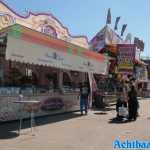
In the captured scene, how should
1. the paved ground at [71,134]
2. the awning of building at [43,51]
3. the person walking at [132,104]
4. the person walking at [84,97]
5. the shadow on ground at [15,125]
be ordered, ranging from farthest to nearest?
the person walking at [84,97]
the person walking at [132,104]
the awning of building at [43,51]
the shadow on ground at [15,125]
the paved ground at [71,134]

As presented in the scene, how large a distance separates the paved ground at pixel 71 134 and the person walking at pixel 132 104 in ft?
2.84

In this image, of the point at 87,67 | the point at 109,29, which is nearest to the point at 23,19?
the point at 87,67

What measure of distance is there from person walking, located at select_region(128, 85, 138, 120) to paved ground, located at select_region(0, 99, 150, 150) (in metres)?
0.87

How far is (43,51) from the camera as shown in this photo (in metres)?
14.3

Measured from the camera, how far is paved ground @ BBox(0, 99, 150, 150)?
10.0 meters

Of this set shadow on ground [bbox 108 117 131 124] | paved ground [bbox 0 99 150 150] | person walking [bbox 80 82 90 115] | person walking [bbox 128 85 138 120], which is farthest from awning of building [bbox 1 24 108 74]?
shadow on ground [bbox 108 117 131 124]

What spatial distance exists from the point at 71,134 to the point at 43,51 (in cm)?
374

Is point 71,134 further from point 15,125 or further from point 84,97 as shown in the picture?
point 84,97

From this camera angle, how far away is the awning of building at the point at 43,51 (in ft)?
40.8

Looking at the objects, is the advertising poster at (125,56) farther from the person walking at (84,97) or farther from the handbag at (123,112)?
the handbag at (123,112)

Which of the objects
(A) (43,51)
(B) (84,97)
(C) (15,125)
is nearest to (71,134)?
(C) (15,125)

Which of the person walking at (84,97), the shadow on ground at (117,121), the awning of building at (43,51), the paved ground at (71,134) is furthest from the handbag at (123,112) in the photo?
the awning of building at (43,51)

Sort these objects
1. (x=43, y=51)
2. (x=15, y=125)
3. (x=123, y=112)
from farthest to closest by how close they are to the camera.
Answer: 1. (x=123, y=112)
2. (x=43, y=51)
3. (x=15, y=125)

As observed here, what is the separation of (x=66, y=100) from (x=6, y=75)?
4.07 meters
